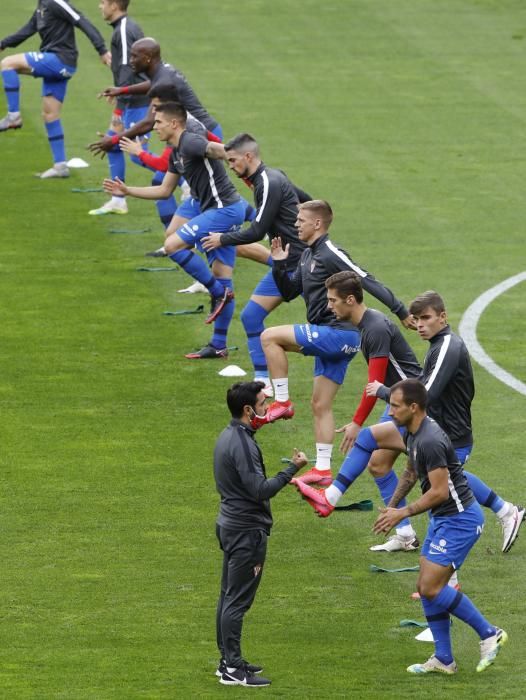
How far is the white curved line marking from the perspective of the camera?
60.2 feet

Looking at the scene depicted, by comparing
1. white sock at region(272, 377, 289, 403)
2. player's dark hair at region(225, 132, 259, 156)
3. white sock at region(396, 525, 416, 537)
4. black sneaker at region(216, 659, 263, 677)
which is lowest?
white sock at region(272, 377, 289, 403)

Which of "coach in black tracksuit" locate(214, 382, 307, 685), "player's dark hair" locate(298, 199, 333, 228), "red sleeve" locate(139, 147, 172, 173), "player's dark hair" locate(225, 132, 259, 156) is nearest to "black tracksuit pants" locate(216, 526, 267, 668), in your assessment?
"coach in black tracksuit" locate(214, 382, 307, 685)

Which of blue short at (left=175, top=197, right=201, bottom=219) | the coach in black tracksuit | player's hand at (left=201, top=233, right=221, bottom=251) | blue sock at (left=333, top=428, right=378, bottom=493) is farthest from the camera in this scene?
blue short at (left=175, top=197, right=201, bottom=219)

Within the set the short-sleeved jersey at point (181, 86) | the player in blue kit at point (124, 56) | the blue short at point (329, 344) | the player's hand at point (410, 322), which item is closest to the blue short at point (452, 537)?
the player's hand at point (410, 322)

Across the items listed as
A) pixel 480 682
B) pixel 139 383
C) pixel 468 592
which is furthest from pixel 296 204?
pixel 480 682

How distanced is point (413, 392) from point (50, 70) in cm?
1487

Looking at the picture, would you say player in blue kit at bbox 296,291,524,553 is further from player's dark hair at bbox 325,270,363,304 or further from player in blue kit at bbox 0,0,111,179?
player in blue kit at bbox 0,0,111,179

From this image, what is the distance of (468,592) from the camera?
13.1 m

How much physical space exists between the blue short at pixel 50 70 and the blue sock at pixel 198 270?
7.05 meters

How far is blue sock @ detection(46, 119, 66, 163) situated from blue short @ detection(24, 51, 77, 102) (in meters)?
0.48

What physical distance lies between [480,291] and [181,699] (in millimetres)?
11027

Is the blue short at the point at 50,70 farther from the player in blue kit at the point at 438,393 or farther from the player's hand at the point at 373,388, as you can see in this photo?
the player's hand at the point at 373,388

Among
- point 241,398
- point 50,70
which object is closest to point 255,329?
point 241,398

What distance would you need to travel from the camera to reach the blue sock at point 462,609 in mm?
11516
